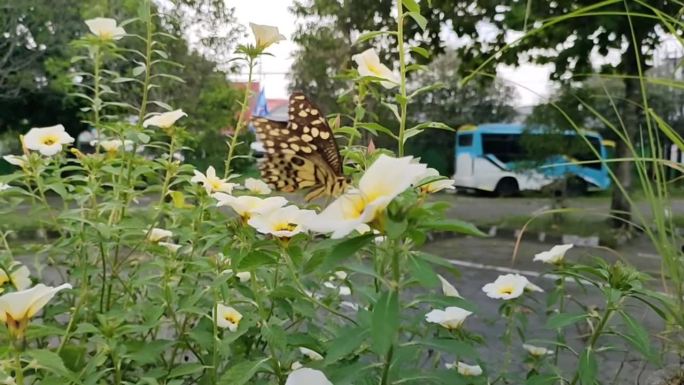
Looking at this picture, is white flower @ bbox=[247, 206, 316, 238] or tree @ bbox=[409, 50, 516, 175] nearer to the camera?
white flower @ bbox=[247, 206, 316, 238]

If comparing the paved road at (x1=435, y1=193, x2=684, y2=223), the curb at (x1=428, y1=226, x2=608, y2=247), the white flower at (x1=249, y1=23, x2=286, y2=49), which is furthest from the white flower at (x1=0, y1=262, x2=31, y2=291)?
the paved road at (x1=435, y1=193, x2=684, y2=223)

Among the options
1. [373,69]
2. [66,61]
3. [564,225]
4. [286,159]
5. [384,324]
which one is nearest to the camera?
[384,324]

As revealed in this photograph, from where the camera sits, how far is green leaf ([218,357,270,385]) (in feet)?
2.57

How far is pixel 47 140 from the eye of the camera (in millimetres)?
1253

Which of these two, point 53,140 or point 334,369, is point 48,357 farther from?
point 53,140

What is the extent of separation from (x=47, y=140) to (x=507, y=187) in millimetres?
14971

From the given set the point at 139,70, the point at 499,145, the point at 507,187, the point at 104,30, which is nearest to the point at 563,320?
the point at 139,70

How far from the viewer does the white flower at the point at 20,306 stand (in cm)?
70

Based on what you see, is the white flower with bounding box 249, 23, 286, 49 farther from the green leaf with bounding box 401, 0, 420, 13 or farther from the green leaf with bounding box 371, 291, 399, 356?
the green leaf with bounding box 371, 291, 399, 356

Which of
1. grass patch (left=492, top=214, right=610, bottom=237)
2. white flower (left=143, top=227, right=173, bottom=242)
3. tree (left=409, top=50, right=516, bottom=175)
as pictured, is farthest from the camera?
tree (left=409, top=50, right=516, bottom=175)

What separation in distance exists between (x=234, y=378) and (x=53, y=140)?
0.69 m

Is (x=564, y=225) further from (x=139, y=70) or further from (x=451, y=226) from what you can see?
(x=451, y=226)

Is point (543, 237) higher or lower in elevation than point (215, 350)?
lower

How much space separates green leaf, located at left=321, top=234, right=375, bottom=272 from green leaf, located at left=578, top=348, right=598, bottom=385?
0.41 meters
